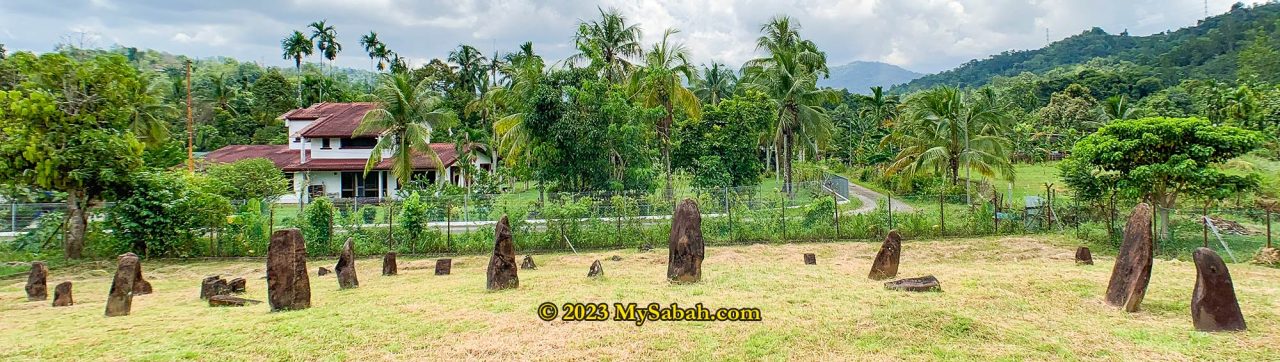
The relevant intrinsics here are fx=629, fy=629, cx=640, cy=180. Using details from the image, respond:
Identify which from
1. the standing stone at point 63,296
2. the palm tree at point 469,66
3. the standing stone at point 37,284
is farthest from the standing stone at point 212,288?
the palm tree at point 469,66

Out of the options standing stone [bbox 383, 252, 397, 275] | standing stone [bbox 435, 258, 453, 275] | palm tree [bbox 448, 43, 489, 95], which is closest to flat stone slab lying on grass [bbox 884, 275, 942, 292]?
standing stone [bbox 435, 258, 453, 275]

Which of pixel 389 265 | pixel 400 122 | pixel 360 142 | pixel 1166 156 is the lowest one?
pixel 389 265

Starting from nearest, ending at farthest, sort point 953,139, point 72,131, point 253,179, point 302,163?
point 72,131 < point 253,179 < point 953,139 < point 302,163

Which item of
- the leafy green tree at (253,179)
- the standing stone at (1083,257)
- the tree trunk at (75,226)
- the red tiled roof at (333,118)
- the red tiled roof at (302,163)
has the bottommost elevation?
the standing stone at (1083,257)

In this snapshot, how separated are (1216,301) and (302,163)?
33827mm

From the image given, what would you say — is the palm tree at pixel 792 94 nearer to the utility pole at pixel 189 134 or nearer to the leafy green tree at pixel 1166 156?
the leafy green tree at pixel 1166 156

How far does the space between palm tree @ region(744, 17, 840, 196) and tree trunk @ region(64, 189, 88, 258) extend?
76.8 ft

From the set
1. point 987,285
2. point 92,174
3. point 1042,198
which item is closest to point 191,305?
point 92,174

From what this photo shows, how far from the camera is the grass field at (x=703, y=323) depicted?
6254 millimetres

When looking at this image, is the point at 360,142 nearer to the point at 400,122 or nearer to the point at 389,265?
the point at 400,122

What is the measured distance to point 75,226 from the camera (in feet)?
52.5

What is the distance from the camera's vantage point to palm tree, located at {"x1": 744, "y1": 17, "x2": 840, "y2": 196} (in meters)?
28.3

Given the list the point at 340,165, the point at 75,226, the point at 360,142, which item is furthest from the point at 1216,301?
the point at 360,142

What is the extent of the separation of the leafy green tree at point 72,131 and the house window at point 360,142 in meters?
15.4
